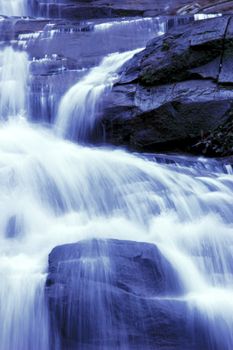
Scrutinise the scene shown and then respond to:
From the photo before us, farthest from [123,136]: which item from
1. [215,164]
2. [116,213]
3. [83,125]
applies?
[116,213]

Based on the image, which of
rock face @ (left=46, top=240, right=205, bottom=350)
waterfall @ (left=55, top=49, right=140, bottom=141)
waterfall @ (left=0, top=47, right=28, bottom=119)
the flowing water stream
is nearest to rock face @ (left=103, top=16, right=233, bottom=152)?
waterfall @ (left=55, top=49, right=140, bottom=141)

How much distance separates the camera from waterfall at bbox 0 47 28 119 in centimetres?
934

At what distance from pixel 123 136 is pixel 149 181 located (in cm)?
175

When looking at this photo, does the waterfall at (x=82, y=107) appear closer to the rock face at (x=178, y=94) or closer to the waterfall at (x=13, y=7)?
the rock face at (x=178, y=94)

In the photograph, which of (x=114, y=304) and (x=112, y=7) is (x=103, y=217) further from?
(x=112, y=7)

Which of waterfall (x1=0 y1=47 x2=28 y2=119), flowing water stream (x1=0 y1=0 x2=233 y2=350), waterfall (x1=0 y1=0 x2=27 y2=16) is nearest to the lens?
flowing water stream (x1=0 y1=0 x2=233 y2=350)

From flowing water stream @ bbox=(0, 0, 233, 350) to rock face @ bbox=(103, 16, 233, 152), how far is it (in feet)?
1.46

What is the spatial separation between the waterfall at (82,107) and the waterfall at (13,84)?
0.87 meters

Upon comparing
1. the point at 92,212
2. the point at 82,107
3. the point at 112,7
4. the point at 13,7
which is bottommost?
the point at 92,212

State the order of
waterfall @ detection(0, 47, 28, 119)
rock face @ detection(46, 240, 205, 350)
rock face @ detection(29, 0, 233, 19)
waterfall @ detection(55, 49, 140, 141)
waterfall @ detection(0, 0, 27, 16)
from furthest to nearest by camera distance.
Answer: waterfall @ detection(0, 0, 27, 16)
rock face @ detection(29, 0, 233, 19)
waterfall @ detection(0, 47, 28, 119)
waterfall @ detection(55, 49, 140, 141)
rock face @ detection(46, 240, 205, 350)

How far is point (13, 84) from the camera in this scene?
9.74m

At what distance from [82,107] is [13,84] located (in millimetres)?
1797

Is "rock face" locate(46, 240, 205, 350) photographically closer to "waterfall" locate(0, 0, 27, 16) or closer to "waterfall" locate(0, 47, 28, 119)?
"waterfall" locate(0, 47, 28, 119)

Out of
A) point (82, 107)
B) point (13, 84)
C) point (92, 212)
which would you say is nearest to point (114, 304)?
point (92, 212)
